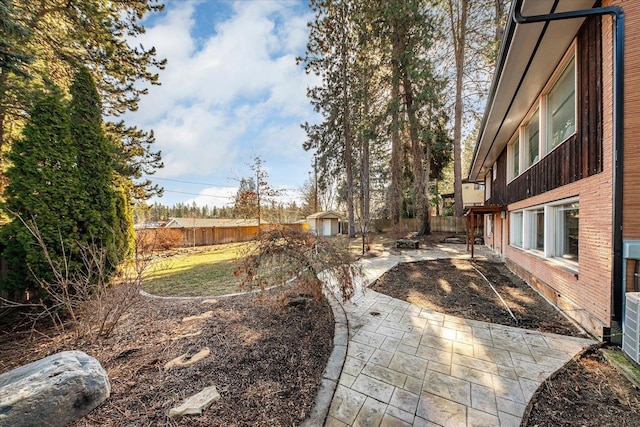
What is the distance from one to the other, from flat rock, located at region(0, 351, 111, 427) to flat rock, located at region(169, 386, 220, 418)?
72 cm

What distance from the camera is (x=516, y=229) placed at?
7.83 m

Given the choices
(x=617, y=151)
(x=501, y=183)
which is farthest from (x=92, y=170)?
(x=501, y=183)

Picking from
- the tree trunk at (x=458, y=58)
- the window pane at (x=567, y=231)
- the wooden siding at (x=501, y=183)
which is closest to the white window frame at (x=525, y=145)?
the wooden siding at (x=501, y=183)

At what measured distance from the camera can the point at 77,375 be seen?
2029mm

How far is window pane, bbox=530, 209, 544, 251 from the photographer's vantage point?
572 cm

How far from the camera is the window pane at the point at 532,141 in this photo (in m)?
5.90

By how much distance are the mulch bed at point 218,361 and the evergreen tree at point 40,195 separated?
3.47 feet

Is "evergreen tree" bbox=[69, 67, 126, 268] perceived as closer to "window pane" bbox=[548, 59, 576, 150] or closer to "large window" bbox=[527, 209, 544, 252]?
"window pane" bbox=[548, 59, 576, 150]

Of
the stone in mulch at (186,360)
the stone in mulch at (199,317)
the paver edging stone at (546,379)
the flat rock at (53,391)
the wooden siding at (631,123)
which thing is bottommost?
the stone in mulch at (199,317)

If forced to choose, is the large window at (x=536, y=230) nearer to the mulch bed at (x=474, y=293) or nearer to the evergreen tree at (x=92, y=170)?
the mulch bed at (x=474, y=293)

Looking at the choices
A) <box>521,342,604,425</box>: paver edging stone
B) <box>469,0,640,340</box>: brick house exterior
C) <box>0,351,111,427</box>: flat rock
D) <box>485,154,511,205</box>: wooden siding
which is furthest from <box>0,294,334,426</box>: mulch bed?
<box>485,154,511,205</box>: wooden siding

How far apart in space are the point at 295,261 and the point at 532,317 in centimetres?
410

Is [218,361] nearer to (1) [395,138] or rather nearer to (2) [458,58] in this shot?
(1) [395,138]

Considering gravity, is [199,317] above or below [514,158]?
below
